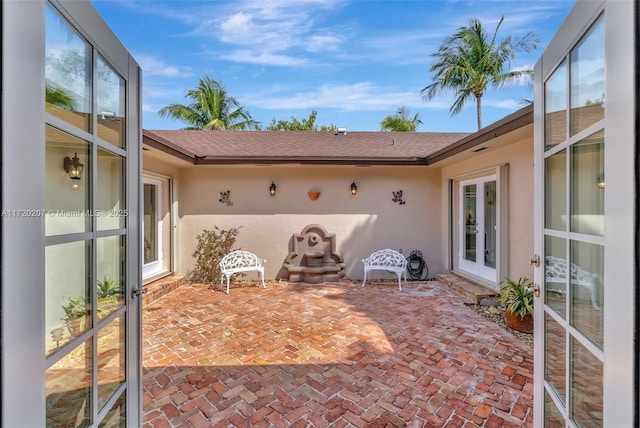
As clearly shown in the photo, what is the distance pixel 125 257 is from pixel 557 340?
7.87 ft

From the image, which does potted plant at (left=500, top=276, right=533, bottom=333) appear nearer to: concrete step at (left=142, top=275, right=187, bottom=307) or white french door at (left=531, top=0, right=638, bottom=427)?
white french door at (left=531, top=0, right=638, bottom=427)

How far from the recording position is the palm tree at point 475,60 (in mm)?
12617

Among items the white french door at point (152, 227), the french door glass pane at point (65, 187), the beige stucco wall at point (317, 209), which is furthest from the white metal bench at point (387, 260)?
the french door glass pane at point (65, 187)

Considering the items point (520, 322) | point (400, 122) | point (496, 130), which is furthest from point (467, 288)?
point (400, 122)

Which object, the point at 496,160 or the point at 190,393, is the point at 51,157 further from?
the point at 496,160

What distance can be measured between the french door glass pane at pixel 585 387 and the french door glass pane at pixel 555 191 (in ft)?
1.96

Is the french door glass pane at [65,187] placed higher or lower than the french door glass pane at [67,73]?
lower

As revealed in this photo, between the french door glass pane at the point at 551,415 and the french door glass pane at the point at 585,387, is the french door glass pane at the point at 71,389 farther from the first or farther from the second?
the french door glass pane at the point at 551,415

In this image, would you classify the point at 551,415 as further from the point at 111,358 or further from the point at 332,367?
the point at 111,358

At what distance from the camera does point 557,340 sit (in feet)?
5.11

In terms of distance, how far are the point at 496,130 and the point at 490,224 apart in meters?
2.15

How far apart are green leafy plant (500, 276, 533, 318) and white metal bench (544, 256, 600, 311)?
2787 millimetres

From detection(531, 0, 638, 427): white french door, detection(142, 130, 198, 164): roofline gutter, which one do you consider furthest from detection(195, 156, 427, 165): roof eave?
detection(531, 0, 638, 427): white french door

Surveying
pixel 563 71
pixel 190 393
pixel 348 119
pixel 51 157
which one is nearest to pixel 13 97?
pixel 51 157
